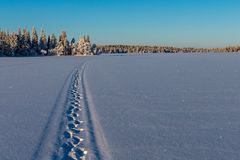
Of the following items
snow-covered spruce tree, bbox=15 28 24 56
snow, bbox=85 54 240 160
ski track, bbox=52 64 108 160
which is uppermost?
snow-covered spruce tree, bbox=15 28 24 56

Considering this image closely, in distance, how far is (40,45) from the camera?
336ft

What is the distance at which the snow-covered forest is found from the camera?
284ft

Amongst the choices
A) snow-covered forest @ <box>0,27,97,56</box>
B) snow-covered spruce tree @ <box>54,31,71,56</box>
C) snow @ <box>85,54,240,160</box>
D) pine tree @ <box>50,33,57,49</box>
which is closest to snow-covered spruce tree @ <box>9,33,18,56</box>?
snow-covered forest @ <box>0,27,97,56</box>

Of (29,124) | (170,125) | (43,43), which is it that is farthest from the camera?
(43,43)

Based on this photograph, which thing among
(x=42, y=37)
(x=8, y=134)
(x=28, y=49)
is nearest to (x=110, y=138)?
(x=8, y=134)

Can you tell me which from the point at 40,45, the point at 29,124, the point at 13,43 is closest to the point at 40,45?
the point at 40,45

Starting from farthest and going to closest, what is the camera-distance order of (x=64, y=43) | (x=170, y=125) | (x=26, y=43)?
(x=64, y=43) < (x=26, y=43) < (x=170, y=125)

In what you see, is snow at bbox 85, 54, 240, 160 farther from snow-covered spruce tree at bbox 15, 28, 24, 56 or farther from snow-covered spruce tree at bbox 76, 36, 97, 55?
snow-covered spruce tree at bbox 76, 36, 97, 55

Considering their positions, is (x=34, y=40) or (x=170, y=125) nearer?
(x=170, y=125)

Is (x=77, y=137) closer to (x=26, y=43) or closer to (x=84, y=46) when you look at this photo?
(x=26, y=43)

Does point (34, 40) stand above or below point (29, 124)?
above

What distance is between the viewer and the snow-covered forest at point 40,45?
86.6 m

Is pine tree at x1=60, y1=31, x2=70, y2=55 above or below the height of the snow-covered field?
above

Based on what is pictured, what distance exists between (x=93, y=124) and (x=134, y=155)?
103 inches
